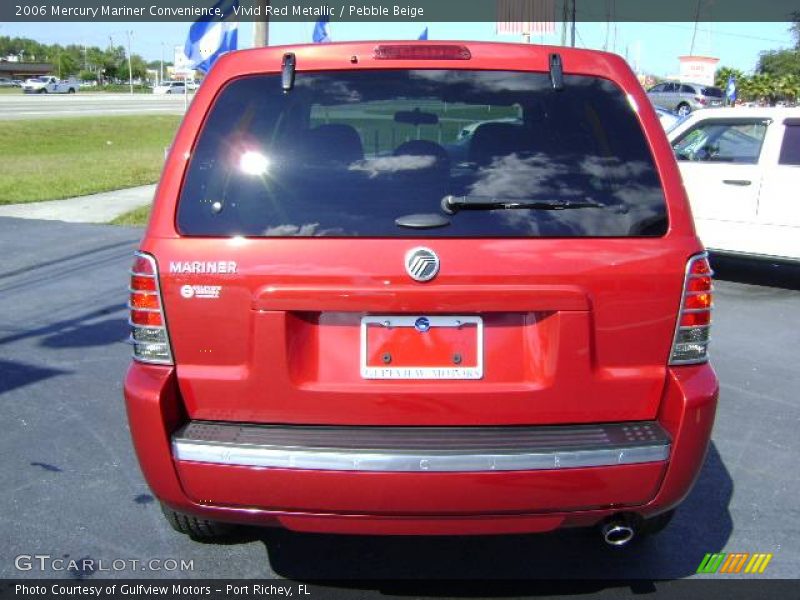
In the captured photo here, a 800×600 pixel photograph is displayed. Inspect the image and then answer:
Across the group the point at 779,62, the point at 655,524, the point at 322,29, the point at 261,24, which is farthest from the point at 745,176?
the point at 779,62

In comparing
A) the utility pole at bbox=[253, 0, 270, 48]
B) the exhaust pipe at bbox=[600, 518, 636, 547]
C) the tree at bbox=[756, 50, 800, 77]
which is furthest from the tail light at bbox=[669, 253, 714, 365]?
the tree at bbox=[756, 50, 800, 77]

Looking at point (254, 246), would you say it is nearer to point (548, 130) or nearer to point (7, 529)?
point (548, 130)

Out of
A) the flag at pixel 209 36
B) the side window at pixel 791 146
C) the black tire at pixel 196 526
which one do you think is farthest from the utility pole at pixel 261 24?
the black tire at pixel 196 526

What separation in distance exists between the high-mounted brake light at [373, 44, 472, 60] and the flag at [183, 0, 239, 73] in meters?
8.91

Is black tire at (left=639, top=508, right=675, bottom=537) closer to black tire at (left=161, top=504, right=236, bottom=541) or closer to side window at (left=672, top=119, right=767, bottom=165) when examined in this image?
black tire at (left=161, top=504, right=236, bottom=541)

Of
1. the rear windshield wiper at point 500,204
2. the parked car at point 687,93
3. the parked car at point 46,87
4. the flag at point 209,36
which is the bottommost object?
the parked car at point 46,87

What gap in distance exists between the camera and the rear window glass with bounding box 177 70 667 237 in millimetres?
2689

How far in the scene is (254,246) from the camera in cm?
267

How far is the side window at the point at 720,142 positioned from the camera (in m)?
9.02

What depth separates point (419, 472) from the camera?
258 cm

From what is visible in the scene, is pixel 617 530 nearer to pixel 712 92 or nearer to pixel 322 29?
pixel 322 29

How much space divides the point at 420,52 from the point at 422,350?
105 cm

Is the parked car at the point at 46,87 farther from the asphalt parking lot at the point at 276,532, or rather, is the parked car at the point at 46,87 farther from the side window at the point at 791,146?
the side window at the point at 791,146

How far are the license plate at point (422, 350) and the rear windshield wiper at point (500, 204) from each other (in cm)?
36
